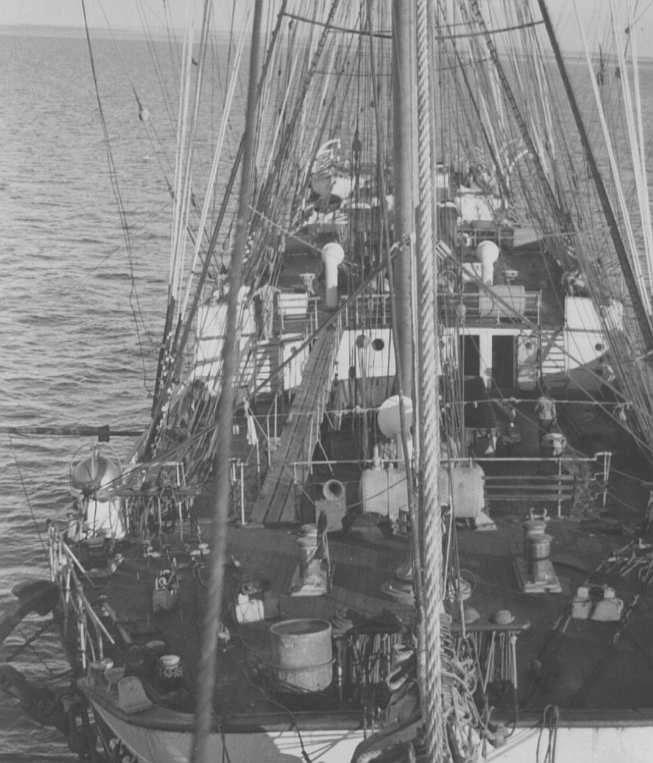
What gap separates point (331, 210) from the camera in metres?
44.8

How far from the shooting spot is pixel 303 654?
15.8m

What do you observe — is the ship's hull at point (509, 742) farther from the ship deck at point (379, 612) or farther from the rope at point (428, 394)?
the rope at point (428, 394)

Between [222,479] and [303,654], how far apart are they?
783 cm

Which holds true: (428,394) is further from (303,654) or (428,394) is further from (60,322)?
(60,322)

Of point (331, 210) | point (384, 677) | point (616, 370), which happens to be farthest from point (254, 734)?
point (331, 210)

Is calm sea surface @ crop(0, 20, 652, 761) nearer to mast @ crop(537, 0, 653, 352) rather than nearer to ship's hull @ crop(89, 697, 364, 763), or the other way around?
ship's hull @ crop(89, 697, 364, 763)

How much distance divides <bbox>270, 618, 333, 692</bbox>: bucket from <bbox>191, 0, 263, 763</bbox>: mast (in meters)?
7.06

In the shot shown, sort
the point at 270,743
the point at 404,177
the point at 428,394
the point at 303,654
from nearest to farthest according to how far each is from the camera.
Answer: the point at 428,394 < the point at 270,743 < the point at 303,654 < the point at 404,177

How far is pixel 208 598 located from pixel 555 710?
862 cm

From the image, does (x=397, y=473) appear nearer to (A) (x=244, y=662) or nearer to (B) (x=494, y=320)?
(A) (x=244, y=662)

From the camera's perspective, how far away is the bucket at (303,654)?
51.8ft

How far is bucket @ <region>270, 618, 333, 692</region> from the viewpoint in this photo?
621 inches

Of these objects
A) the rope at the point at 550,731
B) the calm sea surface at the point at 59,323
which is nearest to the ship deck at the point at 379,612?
the rope at the point at 550,731

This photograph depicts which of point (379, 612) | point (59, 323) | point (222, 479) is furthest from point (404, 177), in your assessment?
point (59, 323)
